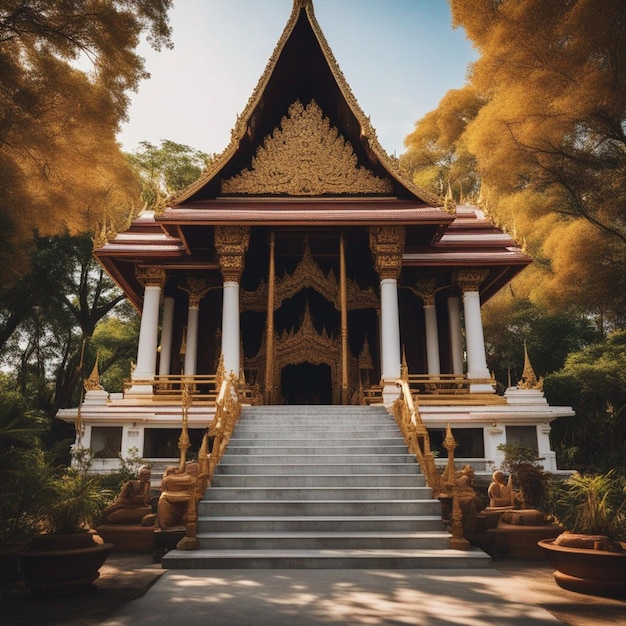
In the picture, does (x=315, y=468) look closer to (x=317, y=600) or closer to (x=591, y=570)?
(x=317, y=600)

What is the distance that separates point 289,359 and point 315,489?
620 cm

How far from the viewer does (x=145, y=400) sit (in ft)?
37.0

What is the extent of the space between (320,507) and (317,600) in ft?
8.22

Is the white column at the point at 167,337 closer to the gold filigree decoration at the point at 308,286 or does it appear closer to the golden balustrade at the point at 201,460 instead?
the gold filigree decoration at the point at 308,286

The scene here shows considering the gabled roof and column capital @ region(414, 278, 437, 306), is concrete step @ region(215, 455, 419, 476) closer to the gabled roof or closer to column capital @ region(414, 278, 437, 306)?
the gabled roof

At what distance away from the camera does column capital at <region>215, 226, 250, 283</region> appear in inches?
477

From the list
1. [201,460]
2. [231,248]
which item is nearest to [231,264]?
[231,248]

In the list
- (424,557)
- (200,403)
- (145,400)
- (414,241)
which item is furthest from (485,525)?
(414,241)

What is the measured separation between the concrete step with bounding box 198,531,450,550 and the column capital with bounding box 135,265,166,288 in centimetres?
831

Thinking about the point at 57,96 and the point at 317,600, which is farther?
the point at 57,96

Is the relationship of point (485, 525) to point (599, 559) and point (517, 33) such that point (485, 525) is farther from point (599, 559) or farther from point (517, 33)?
point (517, 33)

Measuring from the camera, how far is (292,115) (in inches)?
550

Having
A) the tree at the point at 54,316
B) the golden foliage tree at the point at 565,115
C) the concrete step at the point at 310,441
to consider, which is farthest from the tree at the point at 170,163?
the concrete step at the point at 310,441

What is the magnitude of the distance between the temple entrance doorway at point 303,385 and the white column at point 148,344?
12.3ft
